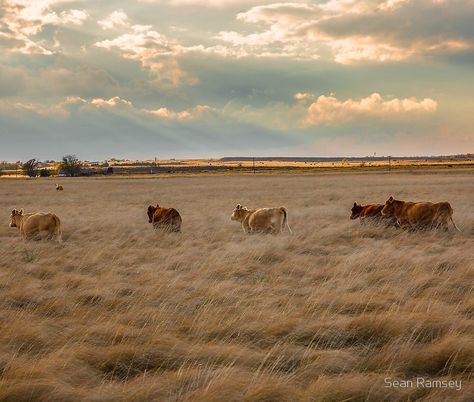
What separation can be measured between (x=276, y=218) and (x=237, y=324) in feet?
31.4

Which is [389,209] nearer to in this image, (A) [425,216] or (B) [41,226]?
(A) [425,216]

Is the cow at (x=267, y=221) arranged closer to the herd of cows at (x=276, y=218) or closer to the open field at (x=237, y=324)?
the herd of cows at (x=276, y=218)

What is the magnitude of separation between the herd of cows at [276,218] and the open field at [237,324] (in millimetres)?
2655

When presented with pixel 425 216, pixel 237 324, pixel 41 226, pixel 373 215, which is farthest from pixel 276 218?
pixel 237 324

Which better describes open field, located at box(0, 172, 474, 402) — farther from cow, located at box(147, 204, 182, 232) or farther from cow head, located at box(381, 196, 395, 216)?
cow, located at box(147, 204, 182, 232)

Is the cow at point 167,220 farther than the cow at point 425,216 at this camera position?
Yes

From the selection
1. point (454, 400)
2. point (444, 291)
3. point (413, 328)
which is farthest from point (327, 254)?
point (454, 400)

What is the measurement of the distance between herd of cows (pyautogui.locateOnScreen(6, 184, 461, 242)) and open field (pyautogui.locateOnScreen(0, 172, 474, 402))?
2655 millimetres

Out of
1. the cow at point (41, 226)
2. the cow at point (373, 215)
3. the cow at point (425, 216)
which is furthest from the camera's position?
the cow at point (373, 215)

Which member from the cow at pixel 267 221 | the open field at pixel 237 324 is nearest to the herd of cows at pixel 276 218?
the cow at pixel 267 221

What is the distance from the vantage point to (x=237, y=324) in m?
6.20

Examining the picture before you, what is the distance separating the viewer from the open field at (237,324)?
4469 mm

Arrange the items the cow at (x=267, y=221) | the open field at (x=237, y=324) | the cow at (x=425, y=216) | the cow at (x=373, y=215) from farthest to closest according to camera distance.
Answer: the cow at (x=373, y=215)
the cow at (x=267, y=221)
the cow at (x=425, y=216)
the open field at (x=237, y=324)

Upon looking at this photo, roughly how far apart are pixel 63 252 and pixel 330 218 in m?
11.3
